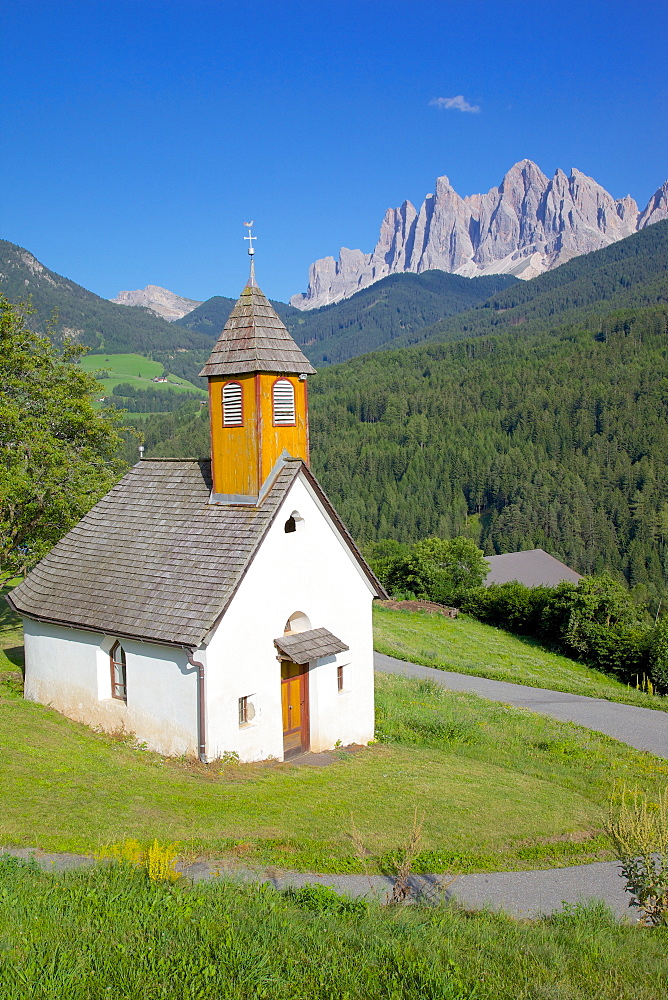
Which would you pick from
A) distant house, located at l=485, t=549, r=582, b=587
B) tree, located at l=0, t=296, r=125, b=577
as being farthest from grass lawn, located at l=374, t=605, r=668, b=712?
tree, located at l=0, t=296, r=125, b=577

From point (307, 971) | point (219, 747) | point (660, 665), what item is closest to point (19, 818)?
point (219, 747)

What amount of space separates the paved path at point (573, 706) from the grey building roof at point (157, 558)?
9.41m

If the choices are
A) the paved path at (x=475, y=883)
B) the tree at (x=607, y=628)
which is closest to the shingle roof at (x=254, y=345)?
the paved path at (x=475, y=883)

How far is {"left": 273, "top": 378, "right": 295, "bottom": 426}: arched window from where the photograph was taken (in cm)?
1620

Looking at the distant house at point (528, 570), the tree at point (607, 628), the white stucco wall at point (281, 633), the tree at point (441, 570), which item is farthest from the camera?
the distant house at point (528, 570)

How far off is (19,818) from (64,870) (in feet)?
8.08

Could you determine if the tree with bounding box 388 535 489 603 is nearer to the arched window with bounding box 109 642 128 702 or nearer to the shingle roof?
the shingle roof

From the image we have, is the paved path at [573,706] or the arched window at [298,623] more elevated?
the arched window at [298,623]

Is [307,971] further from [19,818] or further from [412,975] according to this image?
[19,818]

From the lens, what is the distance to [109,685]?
15484 millimetres

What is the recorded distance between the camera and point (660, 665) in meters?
29.7

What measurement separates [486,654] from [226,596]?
2256 centimetres

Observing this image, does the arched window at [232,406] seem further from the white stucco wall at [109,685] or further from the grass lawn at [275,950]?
the grass lawn at [275,950]

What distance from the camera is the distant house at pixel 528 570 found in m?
54.9
